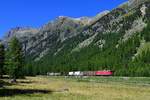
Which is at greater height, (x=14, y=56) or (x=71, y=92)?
(x=14, y=56)

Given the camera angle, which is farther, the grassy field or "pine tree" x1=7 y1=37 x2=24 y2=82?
"pine tree" x1=7 y1=37 x2=24 y2=82

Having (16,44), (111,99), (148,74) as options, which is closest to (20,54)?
(16,44)

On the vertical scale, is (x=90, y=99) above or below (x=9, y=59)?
below

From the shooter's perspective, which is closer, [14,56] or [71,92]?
[71,92]

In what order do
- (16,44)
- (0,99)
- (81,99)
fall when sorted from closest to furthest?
(0,99)
(81,99)
(16,44)

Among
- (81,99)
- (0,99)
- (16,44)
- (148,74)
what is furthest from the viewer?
(148,74)

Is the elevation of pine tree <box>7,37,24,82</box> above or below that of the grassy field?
above

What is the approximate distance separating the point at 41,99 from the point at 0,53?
71.3m

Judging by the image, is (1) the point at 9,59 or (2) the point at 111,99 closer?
(2) the point at 111,99

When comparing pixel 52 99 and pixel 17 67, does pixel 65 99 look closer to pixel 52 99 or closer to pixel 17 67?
pixel 52 99

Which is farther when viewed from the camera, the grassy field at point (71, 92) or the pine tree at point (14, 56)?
the pine tree at point (14, 56)

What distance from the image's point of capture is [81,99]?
49969mm

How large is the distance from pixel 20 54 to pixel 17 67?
3.98 meters

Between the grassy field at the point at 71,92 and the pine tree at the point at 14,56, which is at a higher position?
the pine tree at the point at 14,56
